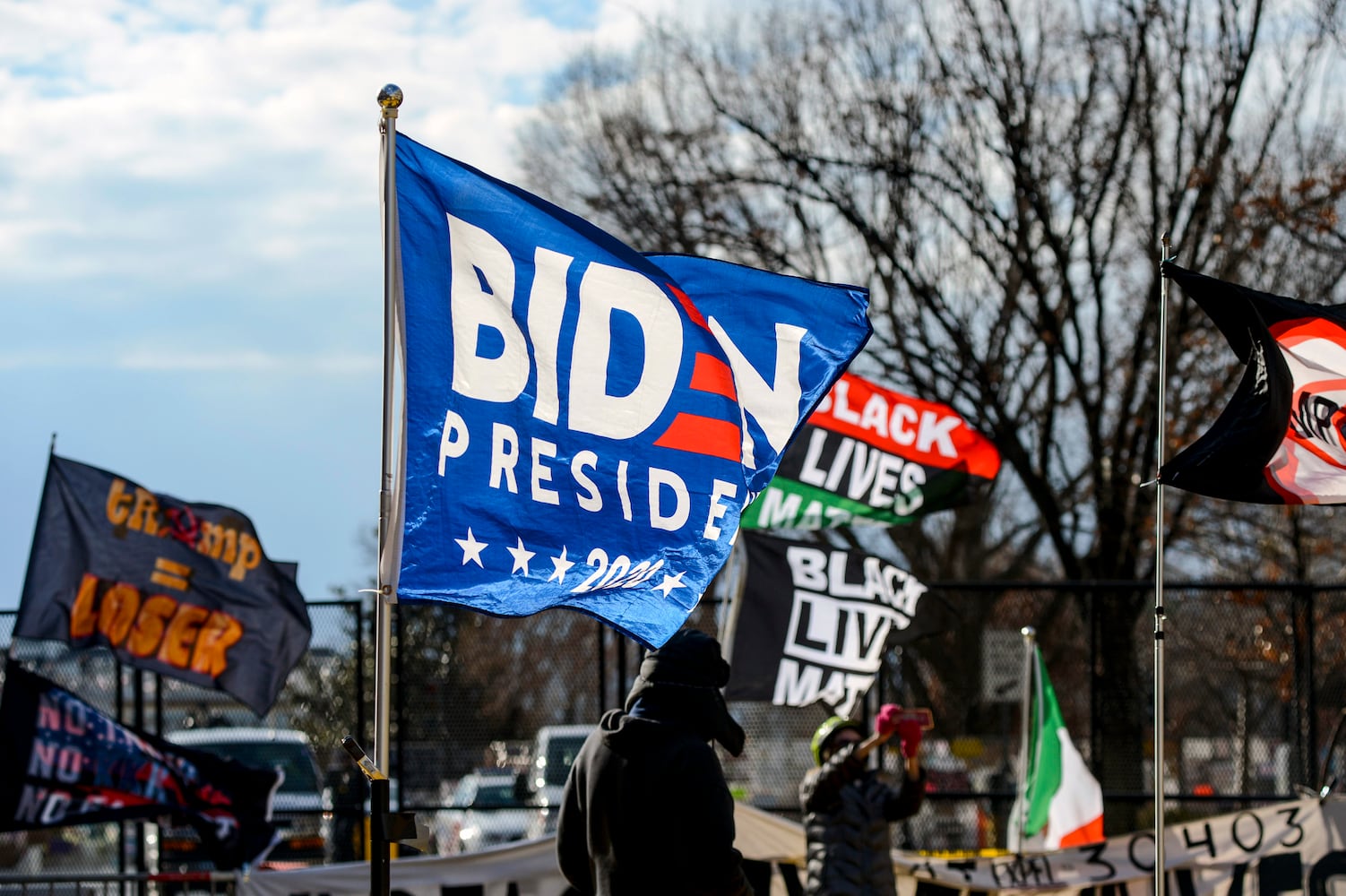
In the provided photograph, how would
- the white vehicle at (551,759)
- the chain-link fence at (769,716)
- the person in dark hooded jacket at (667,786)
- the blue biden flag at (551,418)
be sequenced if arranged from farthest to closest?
1. the white vehicle at (551,759)
2. the chain-link fence at (769,716)
3. the person in dark hooded jacket at (667,786)
4. the blue biden flag at (551,418)

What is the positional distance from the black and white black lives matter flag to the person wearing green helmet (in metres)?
1.80

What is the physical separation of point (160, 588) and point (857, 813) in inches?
198

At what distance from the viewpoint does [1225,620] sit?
42.0 feet

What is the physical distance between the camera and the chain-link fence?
37.8ft

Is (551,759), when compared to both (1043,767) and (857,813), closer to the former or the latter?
(1043,767)

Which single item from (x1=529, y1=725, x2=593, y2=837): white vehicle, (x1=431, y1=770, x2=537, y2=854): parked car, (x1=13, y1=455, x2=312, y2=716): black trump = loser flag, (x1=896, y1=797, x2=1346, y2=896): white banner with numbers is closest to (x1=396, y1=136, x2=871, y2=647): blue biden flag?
(x1=896, y1=797, x2=1346, y2=896): white banner with numbers

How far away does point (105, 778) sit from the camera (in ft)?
29.1

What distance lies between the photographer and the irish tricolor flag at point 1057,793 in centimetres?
943

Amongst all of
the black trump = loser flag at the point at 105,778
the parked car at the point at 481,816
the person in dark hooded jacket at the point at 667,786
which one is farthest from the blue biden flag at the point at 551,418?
the parked car at the point at 481,816

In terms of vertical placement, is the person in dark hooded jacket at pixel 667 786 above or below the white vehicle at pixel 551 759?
above

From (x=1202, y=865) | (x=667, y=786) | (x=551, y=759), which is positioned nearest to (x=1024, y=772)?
(x=1202, y=865)

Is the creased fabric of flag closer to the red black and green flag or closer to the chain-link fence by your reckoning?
the red black and green flag

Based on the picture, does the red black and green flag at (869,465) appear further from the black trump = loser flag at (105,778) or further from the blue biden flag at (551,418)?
the blue biden flag at (551,418)

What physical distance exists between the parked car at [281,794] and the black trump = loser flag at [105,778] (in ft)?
8.17
